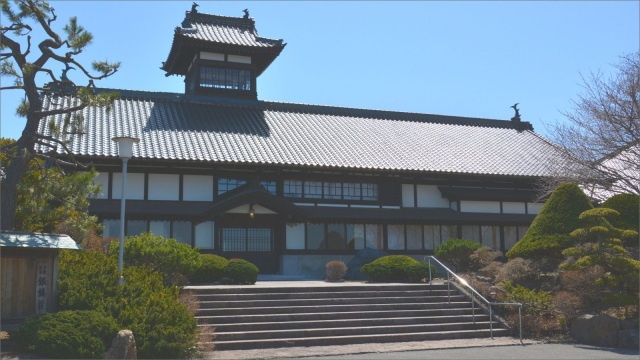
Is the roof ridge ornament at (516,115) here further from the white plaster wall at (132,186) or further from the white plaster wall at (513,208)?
the white plaster wall at (132,186)

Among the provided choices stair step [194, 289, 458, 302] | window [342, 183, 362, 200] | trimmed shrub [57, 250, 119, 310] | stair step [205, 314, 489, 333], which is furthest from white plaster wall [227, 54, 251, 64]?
stair step [205, 314, 489, 333]

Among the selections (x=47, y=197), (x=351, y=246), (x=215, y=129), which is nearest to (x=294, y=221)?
(x=351, y=246)

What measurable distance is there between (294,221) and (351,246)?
3122mm

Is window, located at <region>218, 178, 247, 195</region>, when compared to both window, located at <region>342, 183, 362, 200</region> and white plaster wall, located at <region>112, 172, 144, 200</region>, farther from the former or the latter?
window, located at <region>342, 183, 362, 200</region>

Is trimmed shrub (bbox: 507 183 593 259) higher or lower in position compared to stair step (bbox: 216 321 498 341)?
higher

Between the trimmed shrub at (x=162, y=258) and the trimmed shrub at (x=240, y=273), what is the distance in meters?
2.51

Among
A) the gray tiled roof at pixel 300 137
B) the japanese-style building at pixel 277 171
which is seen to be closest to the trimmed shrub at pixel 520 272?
the japanese-style building at pixel 277 171

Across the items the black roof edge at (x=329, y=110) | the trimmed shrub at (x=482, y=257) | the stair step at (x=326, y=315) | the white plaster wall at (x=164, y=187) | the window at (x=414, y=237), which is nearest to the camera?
the stair step at (x=326, y=315)

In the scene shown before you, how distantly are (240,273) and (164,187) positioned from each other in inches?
268

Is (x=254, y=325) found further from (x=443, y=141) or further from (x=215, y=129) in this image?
(x=443, y=141)

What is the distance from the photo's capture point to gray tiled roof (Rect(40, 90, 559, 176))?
2542 cm

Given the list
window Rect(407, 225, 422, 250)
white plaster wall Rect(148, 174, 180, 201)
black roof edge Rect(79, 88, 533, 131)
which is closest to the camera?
white plaster wall Rect(148, 174, 180, 201)

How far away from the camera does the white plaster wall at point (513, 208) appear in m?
29.2

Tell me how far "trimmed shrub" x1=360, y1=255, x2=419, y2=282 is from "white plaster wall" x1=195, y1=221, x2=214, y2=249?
6.71 metres
